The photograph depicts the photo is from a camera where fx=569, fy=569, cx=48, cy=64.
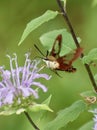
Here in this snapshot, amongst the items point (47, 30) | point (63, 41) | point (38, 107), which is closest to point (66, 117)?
point (38, 107)

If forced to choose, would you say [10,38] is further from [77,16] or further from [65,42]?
[65,42]

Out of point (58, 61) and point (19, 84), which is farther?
point (19, 84)

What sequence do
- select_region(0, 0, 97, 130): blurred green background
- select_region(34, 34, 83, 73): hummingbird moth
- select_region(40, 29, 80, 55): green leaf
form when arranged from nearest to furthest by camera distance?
select_region(34, 34, 83, 73): hummingbird moth < select_region(40, 29, 80, 55): green leaf < select_region(0, 0, 97, 130): blurred green background

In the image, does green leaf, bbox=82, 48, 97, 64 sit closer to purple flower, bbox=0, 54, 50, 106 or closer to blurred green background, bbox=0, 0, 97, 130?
purple flower, bbox=0, 54, 50, 106

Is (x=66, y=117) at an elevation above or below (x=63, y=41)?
below

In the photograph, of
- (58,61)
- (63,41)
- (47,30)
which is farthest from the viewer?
(47,30)

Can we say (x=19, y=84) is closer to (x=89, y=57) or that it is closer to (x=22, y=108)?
(x=22, y=108)

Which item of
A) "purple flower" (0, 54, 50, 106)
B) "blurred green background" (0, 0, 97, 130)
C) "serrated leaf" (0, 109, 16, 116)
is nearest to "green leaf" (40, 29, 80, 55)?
"purple flower" (0, 54, 50, 106)
